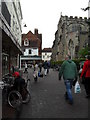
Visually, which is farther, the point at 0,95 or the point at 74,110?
the point at 0,95

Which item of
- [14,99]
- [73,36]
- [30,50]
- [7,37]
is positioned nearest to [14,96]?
[14,99]

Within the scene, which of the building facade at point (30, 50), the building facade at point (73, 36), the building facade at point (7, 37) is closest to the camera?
the building facade at point (7, 37)

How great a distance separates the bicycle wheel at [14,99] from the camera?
7.11 meters

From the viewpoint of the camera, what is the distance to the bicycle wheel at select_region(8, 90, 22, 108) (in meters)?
7.11

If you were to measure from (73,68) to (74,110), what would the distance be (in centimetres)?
189

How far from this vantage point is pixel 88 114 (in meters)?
6.28

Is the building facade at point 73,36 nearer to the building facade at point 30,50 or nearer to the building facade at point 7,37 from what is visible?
the building facade at point 30,50

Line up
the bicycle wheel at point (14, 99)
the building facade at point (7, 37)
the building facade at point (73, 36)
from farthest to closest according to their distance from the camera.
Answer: the building facade at point (73, 36)
the building facade at point (7, 37)
the bicycle wheel at point (14, 99)

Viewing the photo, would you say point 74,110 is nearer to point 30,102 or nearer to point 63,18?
point 30,102

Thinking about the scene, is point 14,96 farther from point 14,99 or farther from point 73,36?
point 73,36

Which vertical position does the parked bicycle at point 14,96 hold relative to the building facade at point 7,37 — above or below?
below

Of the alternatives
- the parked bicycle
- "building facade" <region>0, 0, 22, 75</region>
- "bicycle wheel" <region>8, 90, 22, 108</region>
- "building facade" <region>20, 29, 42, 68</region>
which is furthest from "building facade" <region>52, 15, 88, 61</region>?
"bicycle wheel" <region>8, 90, 22, 108</region>

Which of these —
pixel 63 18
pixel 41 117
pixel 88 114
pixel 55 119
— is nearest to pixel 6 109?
pixel 41 117

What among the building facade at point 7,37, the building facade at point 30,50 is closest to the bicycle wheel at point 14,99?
the building facade at point 7,37
